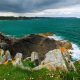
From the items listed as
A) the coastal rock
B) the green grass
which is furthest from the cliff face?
the green grass

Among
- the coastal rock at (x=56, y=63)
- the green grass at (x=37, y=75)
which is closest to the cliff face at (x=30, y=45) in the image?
the coastal rock at (x=56, y=63)

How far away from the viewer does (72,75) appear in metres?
17.2

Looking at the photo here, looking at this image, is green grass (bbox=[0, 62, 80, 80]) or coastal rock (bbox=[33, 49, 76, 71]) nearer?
green grass (bbox=[0, 62, 80, 80])

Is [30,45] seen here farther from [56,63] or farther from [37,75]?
[37,75]

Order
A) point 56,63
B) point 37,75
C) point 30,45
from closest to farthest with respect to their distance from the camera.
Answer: point 37,75 → point 56,63 → point 30,45

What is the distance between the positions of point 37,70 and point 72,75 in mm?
2573

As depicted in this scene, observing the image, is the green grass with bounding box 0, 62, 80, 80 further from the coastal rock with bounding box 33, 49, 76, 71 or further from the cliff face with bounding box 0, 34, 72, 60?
the cliff face with bounding box 0, 34, 72, 60

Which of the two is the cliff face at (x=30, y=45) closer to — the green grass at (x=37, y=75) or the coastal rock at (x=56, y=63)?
the coastal rock at (x=56, y=63)

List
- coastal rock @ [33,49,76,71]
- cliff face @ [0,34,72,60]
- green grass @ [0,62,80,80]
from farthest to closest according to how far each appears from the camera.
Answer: cliff face @ [0,34,72,60], coastal rock @ [33,49,76,71], green grass @ [0,62,80,80]

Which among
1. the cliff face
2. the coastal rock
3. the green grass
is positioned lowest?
the cliff face

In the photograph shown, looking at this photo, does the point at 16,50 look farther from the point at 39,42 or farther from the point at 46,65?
the point at 46,65

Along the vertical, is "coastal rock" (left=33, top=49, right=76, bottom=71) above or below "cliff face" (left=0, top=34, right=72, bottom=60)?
above

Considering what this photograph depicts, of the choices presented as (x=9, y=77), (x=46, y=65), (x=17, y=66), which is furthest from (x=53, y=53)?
(x=9, y=77)

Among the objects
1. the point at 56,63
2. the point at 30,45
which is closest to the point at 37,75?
the point at 56,63
